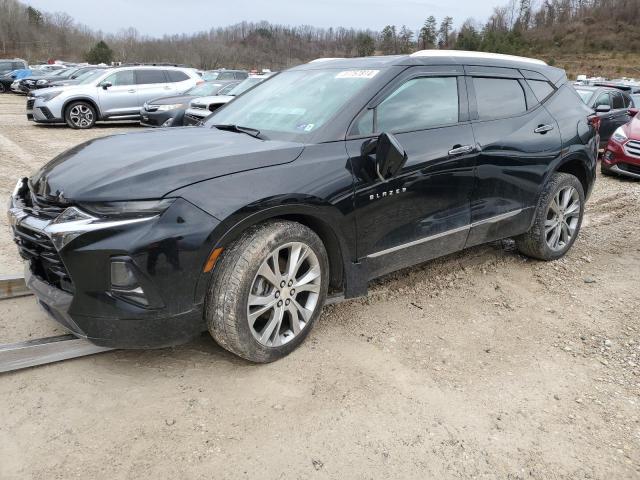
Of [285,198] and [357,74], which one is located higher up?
[357,74]

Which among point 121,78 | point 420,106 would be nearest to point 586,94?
point 420,106

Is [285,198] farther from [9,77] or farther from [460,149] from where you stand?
[9,77]

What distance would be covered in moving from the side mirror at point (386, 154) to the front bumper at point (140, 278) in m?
1.10

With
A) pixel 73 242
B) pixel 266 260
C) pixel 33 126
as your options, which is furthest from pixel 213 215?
pixel 33 126

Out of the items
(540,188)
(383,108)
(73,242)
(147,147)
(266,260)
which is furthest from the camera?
(540,188)

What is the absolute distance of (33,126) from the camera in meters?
14.6

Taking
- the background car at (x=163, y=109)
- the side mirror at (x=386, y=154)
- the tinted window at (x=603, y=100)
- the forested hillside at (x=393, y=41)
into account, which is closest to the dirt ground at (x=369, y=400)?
the side mirror at (x=386, y=154)

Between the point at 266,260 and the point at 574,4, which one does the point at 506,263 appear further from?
the point at 574,4

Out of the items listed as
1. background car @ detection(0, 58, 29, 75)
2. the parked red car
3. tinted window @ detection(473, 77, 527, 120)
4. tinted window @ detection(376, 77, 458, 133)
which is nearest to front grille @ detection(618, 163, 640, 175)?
the parked red car

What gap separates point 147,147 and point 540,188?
325 cm

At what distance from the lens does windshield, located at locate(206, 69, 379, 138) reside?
3.38 meters

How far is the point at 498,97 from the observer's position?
13.9 feet

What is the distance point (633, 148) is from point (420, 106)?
7.50m

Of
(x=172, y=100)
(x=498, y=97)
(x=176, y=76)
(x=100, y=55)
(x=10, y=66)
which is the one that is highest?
(x=100, y=55)
